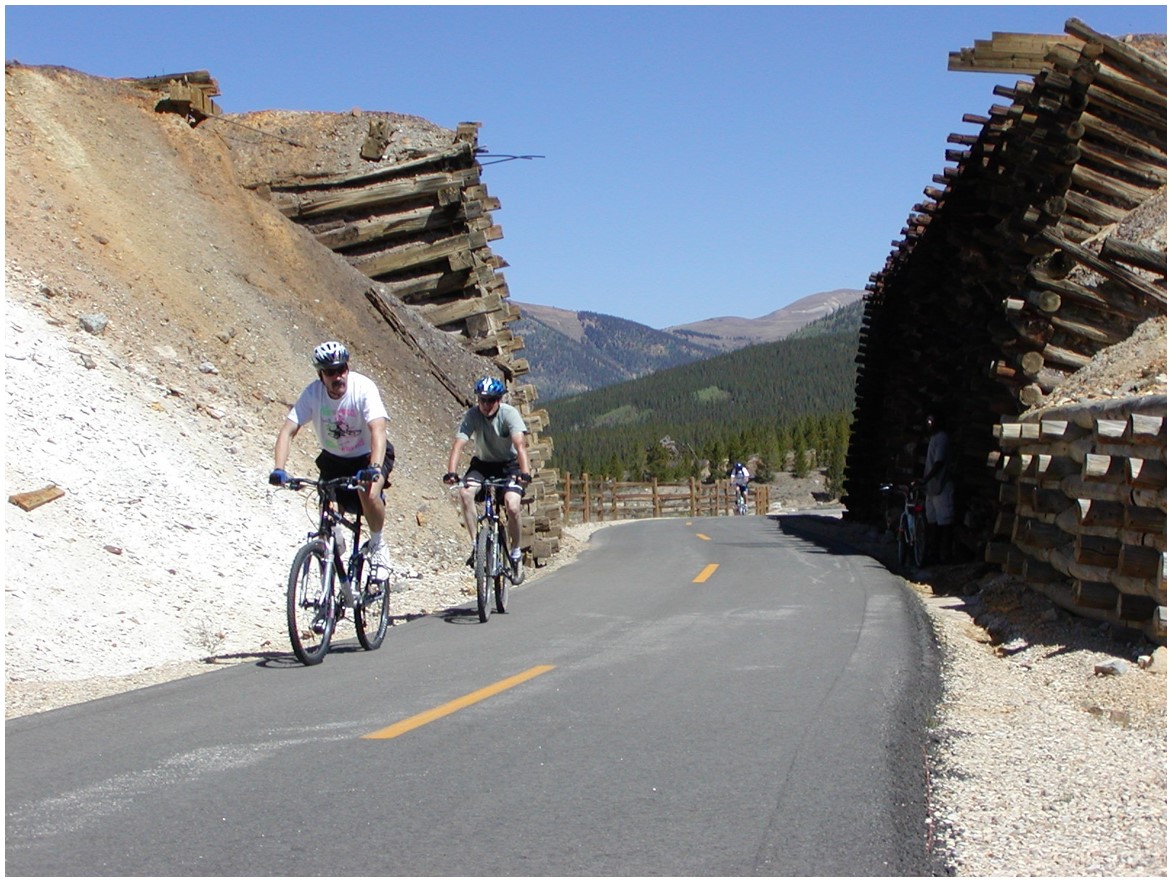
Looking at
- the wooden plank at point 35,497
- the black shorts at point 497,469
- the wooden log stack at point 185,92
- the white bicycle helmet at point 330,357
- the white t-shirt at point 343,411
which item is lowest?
the wooden plank at point 35,497

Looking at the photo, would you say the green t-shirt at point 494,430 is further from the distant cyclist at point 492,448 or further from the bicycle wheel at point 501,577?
the bicycle wheel at point 501,577

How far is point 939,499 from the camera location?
58.1 ft

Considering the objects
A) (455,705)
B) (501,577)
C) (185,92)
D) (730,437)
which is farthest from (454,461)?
(730,437)

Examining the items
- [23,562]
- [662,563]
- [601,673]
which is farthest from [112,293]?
[601,673]

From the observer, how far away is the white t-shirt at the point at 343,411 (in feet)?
30.5

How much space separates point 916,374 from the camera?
79.6ft

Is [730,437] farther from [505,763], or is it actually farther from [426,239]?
[505,763]

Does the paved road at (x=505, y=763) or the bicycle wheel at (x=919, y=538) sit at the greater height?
the bicycle wheel at (x=919, y=538)

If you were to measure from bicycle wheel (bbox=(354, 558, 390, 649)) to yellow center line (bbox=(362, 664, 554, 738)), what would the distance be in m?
1.64

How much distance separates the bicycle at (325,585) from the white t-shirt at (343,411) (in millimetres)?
398

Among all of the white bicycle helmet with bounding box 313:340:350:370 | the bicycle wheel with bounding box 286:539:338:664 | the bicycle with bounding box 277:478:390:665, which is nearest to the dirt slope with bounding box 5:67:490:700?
the bicycle with bounding box 277:478:390:665

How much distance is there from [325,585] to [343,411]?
4.28ft

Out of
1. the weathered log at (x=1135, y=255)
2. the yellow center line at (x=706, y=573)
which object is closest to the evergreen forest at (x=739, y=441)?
the yellow center line at (x=706, y=573)

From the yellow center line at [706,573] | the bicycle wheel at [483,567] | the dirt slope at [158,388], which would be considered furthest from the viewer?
the yellow center line at [706,573]
